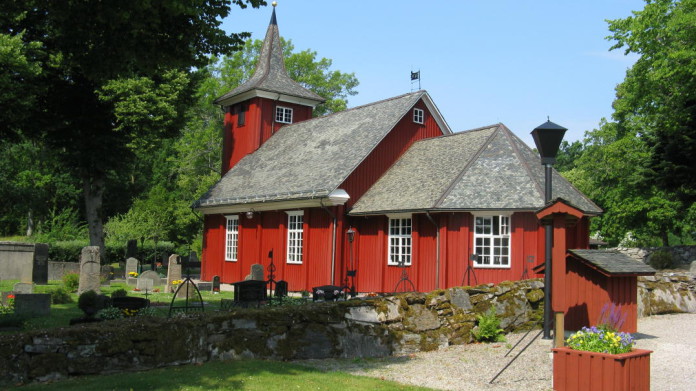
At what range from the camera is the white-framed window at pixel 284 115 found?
33.9 meters

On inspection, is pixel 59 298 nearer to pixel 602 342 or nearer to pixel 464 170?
pixel 464 170

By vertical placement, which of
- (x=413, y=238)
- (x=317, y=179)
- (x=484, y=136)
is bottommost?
(x=413, y=238)

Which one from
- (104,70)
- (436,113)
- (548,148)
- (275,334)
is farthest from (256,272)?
(548,148)

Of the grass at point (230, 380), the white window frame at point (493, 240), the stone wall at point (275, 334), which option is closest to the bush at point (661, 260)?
the white window frame at point (493, 240)

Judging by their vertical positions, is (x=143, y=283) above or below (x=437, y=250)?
below

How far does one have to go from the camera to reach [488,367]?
34.0ft

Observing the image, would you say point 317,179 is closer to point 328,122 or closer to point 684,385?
point 328,122

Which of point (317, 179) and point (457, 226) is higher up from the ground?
point (317, 179)

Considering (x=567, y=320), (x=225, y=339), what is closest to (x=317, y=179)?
(x=567, y=320)

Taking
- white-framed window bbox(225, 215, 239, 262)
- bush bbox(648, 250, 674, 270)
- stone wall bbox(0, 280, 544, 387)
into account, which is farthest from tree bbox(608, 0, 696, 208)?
white-framed window bbox(225, 215, 239, 262)

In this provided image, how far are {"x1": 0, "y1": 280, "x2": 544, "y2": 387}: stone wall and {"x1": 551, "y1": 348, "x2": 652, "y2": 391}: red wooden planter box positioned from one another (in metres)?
3.66

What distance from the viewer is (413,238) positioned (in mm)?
22219

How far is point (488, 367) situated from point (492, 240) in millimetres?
10559

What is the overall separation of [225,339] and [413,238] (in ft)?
43.3
